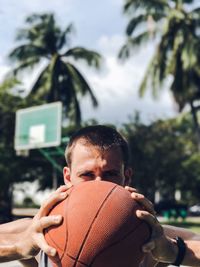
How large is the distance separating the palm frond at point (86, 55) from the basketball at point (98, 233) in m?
32.1

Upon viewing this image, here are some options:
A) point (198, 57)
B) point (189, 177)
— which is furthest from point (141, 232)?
point (189, 177)

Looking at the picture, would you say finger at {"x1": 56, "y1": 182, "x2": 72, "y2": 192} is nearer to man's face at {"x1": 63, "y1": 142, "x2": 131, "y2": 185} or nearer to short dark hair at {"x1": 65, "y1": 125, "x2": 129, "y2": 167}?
man's face at {"x1": 63, "y1": 142, "x2": 131, "y2": 185}

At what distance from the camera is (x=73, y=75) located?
34.1 meters

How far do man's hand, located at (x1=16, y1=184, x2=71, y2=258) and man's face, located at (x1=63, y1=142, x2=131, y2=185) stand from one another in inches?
5.2

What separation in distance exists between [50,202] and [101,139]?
443mm

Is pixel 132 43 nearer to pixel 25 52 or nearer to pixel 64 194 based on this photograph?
pixel 25 52

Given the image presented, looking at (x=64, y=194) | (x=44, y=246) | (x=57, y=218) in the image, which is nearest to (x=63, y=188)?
(x=64, y=194)

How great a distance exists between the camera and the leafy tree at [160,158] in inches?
1560

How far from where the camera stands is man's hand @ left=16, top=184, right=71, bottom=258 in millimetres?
2283

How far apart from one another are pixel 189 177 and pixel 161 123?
6.01m

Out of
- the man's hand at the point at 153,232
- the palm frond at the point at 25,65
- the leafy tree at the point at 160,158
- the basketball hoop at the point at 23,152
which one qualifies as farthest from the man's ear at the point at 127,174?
the leafy tree at the point at 160,158

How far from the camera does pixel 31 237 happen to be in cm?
237

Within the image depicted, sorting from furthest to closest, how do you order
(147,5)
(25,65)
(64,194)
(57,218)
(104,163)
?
(25,65) → (147,5) → (104,163) → (64,194) → (57,218)

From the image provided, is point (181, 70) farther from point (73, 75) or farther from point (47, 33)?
point (47, 33)
